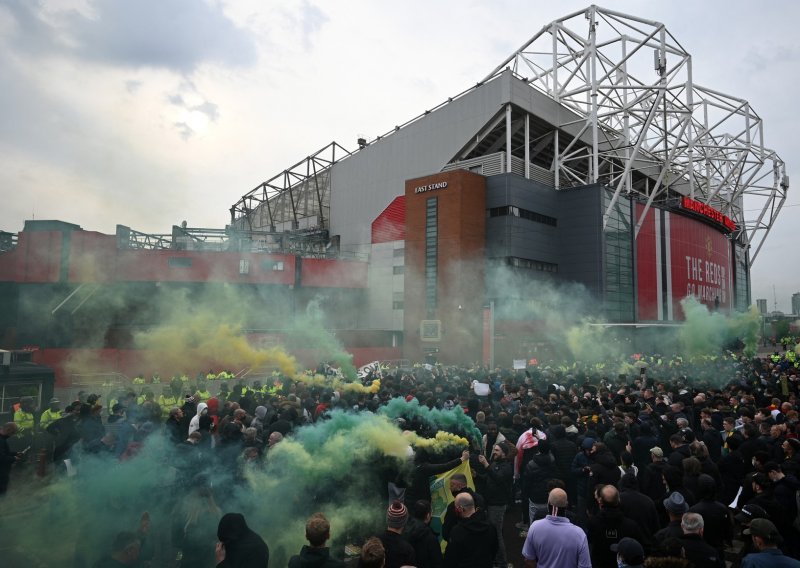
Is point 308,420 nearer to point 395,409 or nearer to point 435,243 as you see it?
point 395,409

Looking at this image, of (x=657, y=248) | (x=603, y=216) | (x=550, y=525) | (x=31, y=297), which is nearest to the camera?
(x=550, y=525)

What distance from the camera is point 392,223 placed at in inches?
1511

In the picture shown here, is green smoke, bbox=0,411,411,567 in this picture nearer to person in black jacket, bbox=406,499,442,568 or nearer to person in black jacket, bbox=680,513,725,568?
person in black jacket, bbox=406,499,442,568

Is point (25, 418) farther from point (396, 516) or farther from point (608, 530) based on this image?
point (608, 530)

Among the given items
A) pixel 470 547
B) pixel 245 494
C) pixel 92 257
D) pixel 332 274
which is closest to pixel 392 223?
pixel 332 274

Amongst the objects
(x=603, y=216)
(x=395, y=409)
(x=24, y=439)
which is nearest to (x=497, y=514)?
(x=395, y=409)

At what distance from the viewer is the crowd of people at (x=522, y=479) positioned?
3.93m

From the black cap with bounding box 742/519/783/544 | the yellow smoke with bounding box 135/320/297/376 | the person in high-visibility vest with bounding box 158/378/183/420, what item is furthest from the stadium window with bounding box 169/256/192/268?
the black cap with bounding box 742/519/783/544

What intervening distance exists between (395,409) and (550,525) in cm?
451

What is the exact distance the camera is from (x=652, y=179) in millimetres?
51000

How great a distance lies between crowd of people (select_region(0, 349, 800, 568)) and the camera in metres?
3.93

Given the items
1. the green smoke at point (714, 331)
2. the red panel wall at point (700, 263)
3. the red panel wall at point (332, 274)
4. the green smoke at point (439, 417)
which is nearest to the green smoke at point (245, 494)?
the green smoke at point (439, 417)

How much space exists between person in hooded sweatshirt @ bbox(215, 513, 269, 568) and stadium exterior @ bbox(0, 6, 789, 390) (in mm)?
20170

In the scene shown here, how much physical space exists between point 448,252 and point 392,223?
8.15m
